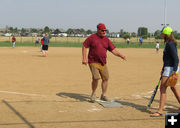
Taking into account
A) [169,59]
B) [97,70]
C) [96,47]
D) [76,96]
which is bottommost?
[76,96]

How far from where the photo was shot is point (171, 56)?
636 centimetres

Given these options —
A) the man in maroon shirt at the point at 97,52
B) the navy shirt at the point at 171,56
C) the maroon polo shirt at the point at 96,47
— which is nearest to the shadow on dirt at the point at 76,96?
the man in maroon shirt at the point at 97,52

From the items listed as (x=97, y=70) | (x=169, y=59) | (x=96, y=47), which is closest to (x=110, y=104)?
(x=97, y=70)

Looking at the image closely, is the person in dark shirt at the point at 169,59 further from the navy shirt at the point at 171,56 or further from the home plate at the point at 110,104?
the home plate at the point at 110,104

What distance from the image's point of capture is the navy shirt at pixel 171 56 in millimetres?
6316

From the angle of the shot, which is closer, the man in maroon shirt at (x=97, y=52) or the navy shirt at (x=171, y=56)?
the navy shirt at (x=171, y=56)

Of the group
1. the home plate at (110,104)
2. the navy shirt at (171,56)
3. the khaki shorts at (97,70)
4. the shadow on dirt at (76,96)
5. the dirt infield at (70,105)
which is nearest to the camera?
the dirt infield at (70,105)

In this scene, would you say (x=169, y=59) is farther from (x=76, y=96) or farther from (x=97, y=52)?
(x=76, y=96)

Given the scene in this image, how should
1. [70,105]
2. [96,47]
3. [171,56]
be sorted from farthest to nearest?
1. [96,47]
2. [70,105]
3. [171,56]

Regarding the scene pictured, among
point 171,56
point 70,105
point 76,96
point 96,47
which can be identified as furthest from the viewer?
point 76,96

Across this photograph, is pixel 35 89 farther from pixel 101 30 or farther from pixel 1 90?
pixel 101 30

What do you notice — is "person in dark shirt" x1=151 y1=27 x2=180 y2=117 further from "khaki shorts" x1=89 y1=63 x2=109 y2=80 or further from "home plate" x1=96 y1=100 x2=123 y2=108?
"khaki shorts" x1=89 y1=63 x2=109 y2=80

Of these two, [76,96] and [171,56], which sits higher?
[171,56]

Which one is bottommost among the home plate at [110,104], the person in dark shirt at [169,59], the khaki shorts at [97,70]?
the home plate at [110,104]
